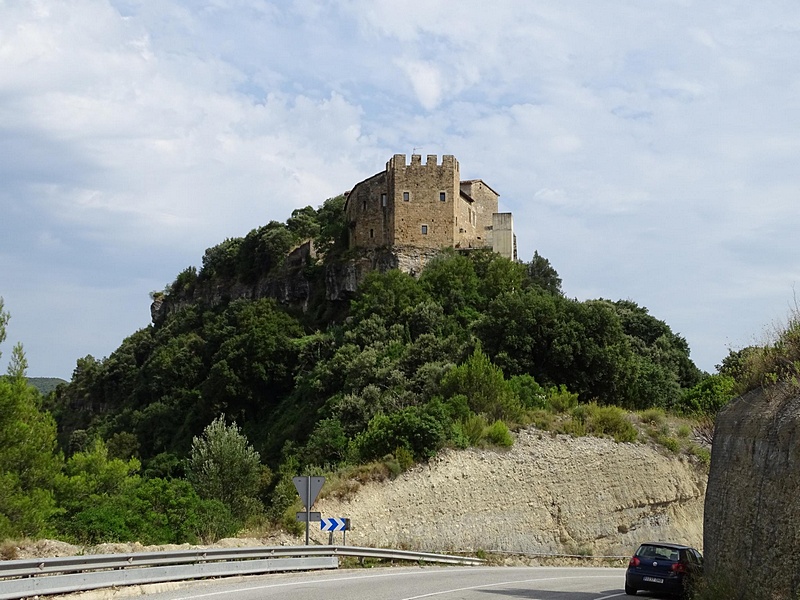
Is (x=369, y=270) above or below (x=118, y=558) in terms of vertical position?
above

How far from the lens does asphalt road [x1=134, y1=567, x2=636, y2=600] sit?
49.5 feet

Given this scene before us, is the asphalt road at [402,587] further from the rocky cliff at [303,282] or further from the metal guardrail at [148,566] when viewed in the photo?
the rocky cliff at [303,282]

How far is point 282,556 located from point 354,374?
42569 millimetres

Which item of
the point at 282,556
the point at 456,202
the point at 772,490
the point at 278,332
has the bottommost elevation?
the point at 282,556

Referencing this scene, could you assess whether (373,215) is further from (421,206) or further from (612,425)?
(612,425)

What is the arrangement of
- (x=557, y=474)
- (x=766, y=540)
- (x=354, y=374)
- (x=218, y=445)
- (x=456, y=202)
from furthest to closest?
(x=456, y=202) < (x=354, y=374) < (x=218, y=445) < (x=557, y=474) < (x=766, y=540)

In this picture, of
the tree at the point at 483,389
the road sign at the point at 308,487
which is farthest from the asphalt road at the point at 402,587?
the tree at the point at 483,389

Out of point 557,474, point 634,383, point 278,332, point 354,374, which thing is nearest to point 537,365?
point 634,383

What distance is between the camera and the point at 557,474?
38.5 meters

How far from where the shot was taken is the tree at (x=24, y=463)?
98.1 ft

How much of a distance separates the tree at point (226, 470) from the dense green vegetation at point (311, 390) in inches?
4.1

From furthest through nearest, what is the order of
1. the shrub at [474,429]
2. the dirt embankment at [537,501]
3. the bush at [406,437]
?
the shrub at [474,429], the bush at [406,437], the dirt embankment at [537,501]

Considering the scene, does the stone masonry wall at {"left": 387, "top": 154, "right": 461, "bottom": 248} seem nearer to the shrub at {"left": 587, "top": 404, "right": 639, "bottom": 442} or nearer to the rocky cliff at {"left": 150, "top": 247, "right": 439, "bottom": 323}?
the rocky cliff at {"left": 150, "top": 247, "right": 439, "bottom": 323}

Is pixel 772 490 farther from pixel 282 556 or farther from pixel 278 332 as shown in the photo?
pixel 278 332
